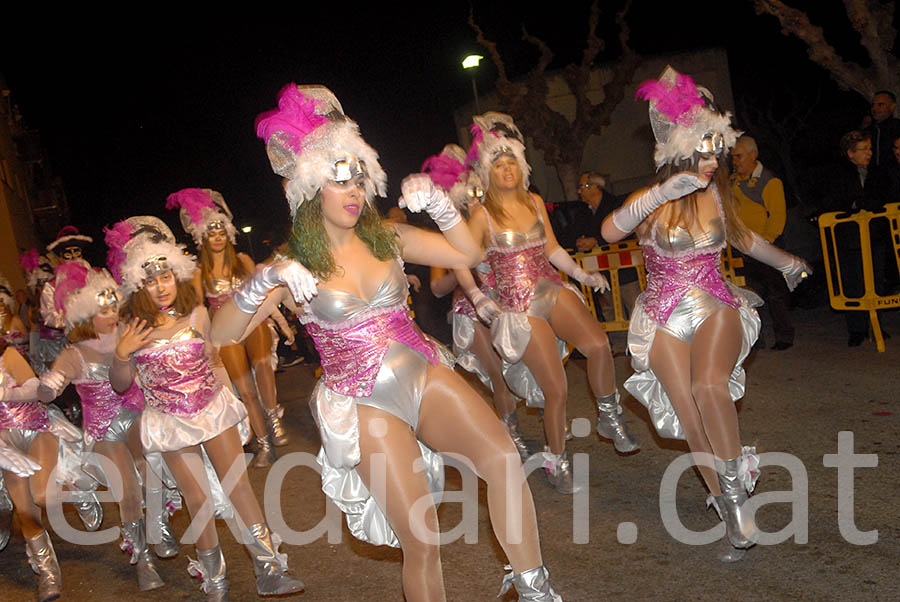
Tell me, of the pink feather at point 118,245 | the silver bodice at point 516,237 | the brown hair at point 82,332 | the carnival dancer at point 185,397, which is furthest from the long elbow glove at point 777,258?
the brown hair at point 82,332

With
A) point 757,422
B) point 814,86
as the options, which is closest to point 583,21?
point 814,86

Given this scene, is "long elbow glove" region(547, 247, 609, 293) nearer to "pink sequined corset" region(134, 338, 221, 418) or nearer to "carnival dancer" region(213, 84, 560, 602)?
"carnival dancer" region(213, 84, 560, 602)

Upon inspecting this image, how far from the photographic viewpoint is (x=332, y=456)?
11.1 ft

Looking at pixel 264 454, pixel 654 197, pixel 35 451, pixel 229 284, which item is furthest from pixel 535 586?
pixel 229 284

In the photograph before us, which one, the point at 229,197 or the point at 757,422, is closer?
the point at 757,422

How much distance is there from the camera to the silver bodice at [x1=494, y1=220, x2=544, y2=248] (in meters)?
5.67

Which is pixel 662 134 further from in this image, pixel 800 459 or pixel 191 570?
pixel 191 570

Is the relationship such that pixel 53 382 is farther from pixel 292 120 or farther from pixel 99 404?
pixel 292 120

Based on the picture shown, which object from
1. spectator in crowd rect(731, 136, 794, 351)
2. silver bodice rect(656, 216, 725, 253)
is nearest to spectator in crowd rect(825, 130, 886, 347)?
spectator in crowd rect(731, 136, 794, 351)

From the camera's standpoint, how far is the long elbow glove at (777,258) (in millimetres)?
4520

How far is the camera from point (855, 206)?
820cm

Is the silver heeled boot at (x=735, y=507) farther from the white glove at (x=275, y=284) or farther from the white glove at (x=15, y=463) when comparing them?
the white glove at (x=15, y=463)

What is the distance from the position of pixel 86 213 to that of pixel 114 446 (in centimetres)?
3227

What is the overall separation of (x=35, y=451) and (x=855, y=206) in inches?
292
